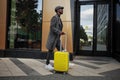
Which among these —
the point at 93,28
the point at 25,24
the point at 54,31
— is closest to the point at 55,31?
the point at 54,31

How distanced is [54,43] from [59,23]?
70 centimetres

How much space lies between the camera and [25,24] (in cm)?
1341

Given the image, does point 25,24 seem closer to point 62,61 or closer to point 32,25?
point 32,25

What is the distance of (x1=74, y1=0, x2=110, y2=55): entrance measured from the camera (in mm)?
15859

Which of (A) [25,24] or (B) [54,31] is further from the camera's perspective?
(A) [25,24]

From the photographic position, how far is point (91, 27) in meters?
16.1

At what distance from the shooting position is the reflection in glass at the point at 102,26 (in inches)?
624

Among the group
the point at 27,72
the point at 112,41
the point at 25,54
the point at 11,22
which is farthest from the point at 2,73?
the point at 112,41

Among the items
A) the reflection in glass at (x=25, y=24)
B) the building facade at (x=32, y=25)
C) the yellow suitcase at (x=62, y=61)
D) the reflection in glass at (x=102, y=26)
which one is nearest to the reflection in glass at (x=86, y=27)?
the reflection in glass at (x=102, y=26)

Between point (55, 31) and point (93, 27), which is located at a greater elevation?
point (93, 27)

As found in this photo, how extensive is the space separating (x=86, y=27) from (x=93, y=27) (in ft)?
1.42

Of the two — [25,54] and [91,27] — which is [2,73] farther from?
[91,27]

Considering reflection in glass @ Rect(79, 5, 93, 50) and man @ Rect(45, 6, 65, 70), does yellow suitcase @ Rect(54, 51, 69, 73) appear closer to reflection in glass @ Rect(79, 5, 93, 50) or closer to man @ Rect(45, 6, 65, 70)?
man @ Rect(45, 6, 65, 70)

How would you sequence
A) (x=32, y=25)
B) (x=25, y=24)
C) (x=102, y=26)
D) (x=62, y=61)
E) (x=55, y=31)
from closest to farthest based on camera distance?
(x=62, y=61) → (x=55, y=31) → (x=32, y=25) → (x=25, y=24) → (x=102, y=26)
